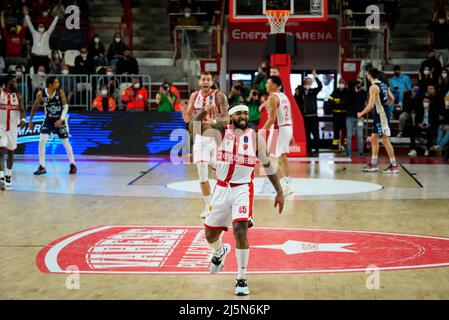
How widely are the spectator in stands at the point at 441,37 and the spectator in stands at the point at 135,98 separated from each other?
8.76m

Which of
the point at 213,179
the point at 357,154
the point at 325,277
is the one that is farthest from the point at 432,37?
the point at 325,277

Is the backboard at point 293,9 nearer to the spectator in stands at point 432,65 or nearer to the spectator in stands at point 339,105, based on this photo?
the spectator in stands at point 339,105

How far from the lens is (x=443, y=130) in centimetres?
2022

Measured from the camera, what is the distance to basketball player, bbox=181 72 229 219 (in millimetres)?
11203

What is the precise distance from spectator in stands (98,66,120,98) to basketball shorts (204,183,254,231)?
14.1 m

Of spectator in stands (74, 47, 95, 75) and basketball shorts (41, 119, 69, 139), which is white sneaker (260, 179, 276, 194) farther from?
spectator in stands (74, 47, 95, 75)

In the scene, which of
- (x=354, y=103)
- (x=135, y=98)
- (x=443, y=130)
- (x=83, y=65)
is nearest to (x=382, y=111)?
(x=354, y=103)

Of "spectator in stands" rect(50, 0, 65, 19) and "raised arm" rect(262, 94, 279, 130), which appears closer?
"raised arm" rect(262, 94, 279, 130)

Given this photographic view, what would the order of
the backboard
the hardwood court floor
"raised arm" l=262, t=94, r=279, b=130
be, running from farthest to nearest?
the backboard < "raised arm" l=262, t=94, r=279, b=130 < the hardwood court floor

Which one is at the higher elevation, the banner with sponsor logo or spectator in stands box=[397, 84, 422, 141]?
the banner with sponsor logo

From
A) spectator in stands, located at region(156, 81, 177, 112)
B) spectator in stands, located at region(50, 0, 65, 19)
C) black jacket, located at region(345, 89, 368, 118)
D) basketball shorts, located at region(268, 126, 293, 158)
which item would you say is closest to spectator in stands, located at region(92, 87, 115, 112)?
spectator in stands, located at region(156, 81, 177, 112)

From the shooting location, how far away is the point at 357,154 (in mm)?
20719

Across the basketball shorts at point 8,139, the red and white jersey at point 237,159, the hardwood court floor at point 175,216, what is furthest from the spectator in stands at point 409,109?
the red and white jersey at point 237,159
